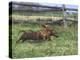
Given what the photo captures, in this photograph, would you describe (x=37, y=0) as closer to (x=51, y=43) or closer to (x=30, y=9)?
(x=30, y=9)

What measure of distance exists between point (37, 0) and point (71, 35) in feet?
1.74

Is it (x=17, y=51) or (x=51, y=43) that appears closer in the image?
(x=17, y=51)

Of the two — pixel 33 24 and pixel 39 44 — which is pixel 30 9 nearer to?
pixel 33 24

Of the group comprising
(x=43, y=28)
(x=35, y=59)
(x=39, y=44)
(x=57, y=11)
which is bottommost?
(x=35, y=59)

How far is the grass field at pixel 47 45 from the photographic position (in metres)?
1.90

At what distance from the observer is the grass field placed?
1.90 meters

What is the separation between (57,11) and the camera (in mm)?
2043

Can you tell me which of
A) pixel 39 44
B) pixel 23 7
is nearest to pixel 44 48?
pixel 39 44

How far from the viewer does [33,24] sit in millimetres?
1959

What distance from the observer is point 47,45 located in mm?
2002

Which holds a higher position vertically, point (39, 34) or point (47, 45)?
point (39, 34)

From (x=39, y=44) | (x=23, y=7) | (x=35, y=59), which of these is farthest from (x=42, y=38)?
(x=23, y=7)

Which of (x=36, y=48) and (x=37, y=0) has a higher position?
(x=37, y=0)

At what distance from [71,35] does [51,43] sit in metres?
0.25
